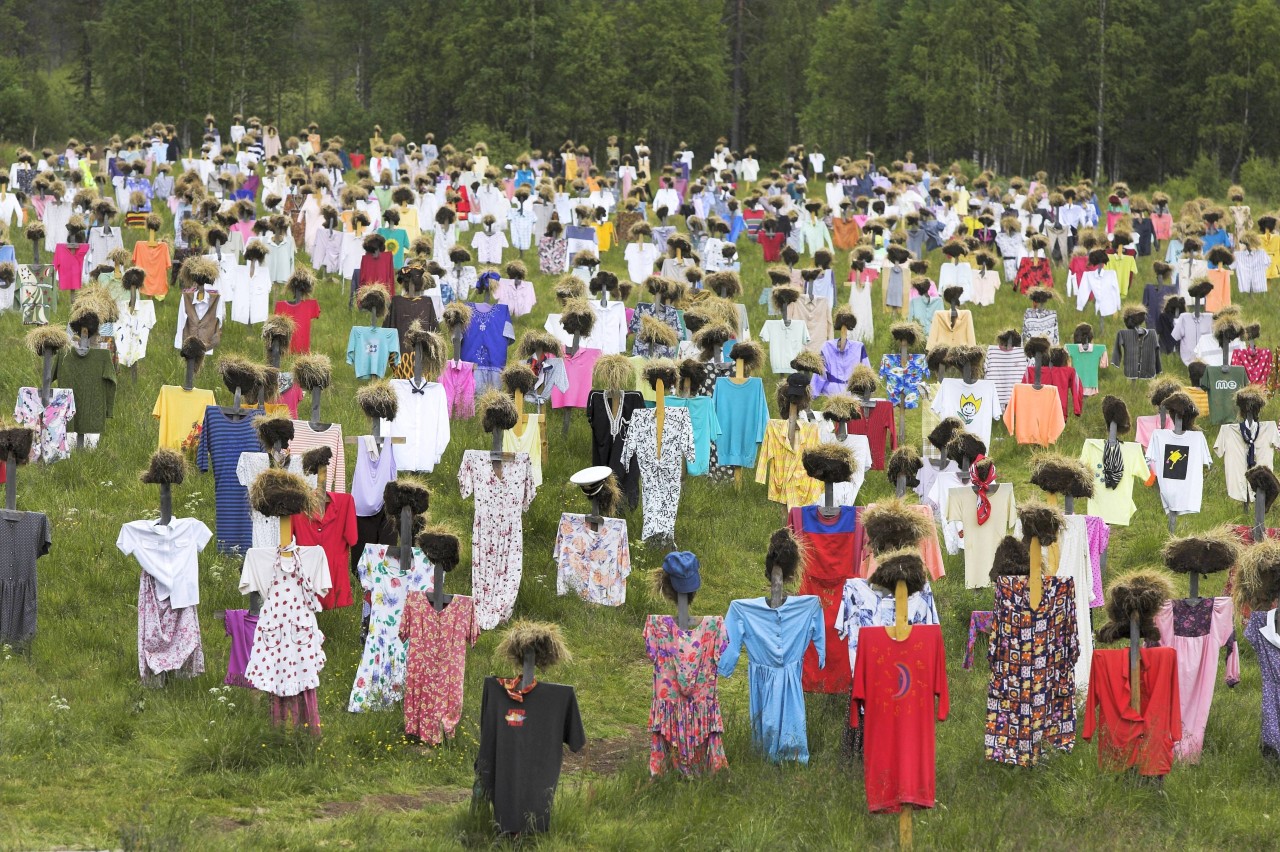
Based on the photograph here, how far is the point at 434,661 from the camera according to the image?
14.1m

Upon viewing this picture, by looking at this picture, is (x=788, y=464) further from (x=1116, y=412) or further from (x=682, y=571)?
(x=682, y=571)

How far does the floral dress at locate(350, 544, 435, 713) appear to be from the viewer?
48.0 ft

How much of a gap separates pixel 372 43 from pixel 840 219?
41.3m

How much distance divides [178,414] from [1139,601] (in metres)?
11.4

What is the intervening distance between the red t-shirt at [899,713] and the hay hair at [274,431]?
20.4 feet

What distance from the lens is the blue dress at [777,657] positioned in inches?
535

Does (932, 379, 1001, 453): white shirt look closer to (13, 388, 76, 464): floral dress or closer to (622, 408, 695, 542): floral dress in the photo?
(622, 408, 695, 542): floral dress

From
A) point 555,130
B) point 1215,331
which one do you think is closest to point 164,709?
point 1215,331

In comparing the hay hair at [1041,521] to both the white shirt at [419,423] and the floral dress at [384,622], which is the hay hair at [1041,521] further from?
the white shirt at [419,423]

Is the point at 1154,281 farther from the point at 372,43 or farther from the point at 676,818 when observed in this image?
the point at 372,43

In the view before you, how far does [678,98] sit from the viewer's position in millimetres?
68125

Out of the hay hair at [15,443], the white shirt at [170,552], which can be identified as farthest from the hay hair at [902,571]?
the hay hair at [15,443]

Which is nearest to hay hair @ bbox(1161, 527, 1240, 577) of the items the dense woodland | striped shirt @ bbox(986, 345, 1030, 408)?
striped shirt @ bbox(986, 345, 1030, 408)

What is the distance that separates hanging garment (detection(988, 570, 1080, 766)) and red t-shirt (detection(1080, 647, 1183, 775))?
16.1 inches
